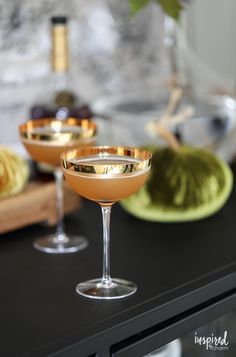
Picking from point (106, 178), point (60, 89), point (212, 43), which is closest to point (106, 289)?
point (106, 178)

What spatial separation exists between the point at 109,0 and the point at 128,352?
908 millimetres

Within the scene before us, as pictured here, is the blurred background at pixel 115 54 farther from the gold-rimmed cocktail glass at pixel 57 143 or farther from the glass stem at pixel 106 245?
the glass stem at pixel 106 245

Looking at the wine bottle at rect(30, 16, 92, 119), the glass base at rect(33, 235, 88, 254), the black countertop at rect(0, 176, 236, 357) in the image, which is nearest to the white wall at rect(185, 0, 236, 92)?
the wine bottle at rect(30, 16, 92, 119)

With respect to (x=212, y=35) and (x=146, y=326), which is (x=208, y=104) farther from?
(x=146, y=326)

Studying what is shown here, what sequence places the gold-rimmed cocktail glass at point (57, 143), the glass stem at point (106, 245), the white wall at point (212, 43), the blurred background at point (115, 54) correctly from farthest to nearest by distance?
A: 1. the white wall at point (212, 43)
2. the blurred background at point (115, 54)
3. the gold-rimmed cocktail glass at point (57, 143)
4. the glass stem at point (106, 245)

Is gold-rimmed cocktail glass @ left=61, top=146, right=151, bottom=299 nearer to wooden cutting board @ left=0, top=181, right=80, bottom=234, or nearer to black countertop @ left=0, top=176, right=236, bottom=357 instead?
black countertop @ left=0, top=176, right=236, bottom=357

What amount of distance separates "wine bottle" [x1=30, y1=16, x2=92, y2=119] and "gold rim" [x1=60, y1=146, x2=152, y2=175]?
346 mm

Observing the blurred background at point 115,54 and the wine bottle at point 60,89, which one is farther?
the blurred background at point 115,54

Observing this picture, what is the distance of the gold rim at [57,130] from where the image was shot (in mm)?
1019

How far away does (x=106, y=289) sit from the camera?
2.93 feet

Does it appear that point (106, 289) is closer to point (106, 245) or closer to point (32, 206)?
point (106, 245)

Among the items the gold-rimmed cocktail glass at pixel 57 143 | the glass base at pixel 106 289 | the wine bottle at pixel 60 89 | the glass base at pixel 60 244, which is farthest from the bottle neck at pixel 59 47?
the glass base at pixel 106 289

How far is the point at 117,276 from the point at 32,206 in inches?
9.3

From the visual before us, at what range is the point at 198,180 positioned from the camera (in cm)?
115
